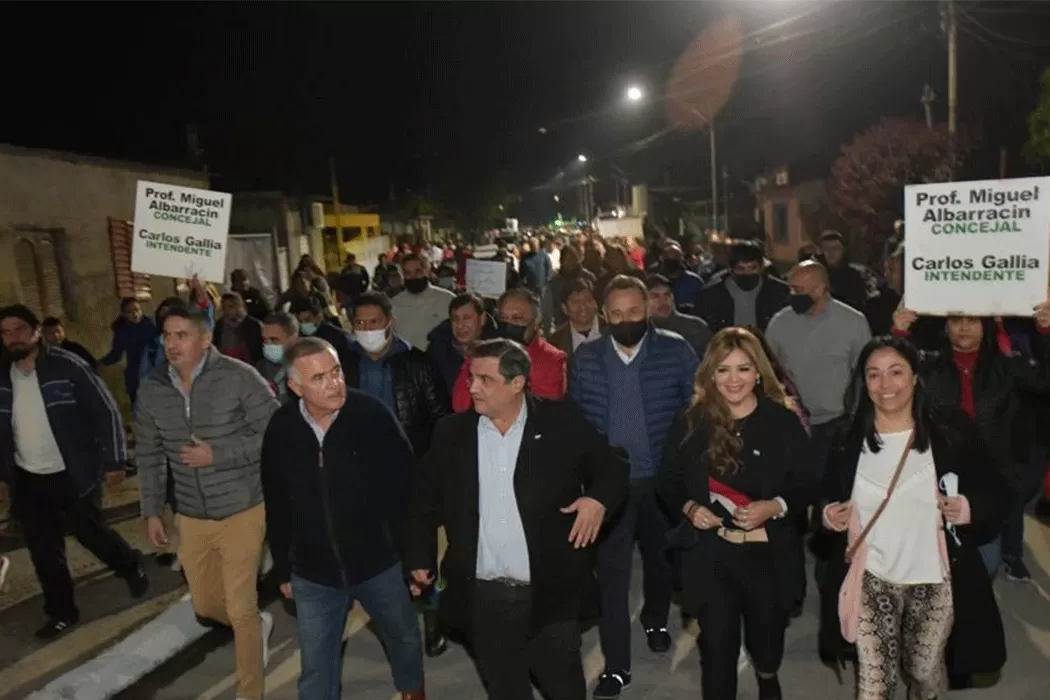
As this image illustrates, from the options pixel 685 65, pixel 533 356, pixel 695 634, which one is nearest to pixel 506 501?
pixel 533 356

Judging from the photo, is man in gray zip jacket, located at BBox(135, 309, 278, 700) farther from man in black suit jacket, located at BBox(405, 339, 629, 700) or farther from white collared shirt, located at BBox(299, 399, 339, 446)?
man in black suit jacket, located at BBox(405, 339, 629, 700)

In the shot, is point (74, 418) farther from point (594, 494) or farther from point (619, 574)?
point (594, 494)

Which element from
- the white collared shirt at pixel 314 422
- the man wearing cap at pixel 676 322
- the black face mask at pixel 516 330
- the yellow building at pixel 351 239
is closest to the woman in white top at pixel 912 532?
the white collared shirt at pixel 314 422

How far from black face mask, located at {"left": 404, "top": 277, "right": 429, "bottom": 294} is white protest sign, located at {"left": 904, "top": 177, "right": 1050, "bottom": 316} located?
16.0 feet

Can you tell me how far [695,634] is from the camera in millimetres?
5445

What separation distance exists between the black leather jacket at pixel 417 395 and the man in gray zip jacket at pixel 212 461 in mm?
935

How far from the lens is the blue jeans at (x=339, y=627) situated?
4.23 metres

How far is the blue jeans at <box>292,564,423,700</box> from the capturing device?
4227 millimetres

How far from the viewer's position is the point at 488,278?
10.9 meters

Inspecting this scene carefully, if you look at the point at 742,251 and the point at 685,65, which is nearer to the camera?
the point at 742,251

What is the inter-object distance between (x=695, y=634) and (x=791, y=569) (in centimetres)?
150

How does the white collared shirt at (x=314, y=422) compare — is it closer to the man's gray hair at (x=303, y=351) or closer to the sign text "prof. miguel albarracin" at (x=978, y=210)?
the man's gray hair at (x=303, y=351)

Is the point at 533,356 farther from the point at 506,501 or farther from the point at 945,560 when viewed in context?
the point at 945,560

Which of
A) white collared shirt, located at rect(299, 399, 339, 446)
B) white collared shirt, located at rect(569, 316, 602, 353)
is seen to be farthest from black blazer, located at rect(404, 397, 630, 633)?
white collared shirt, located at rect(569, 316, 602, 353)
